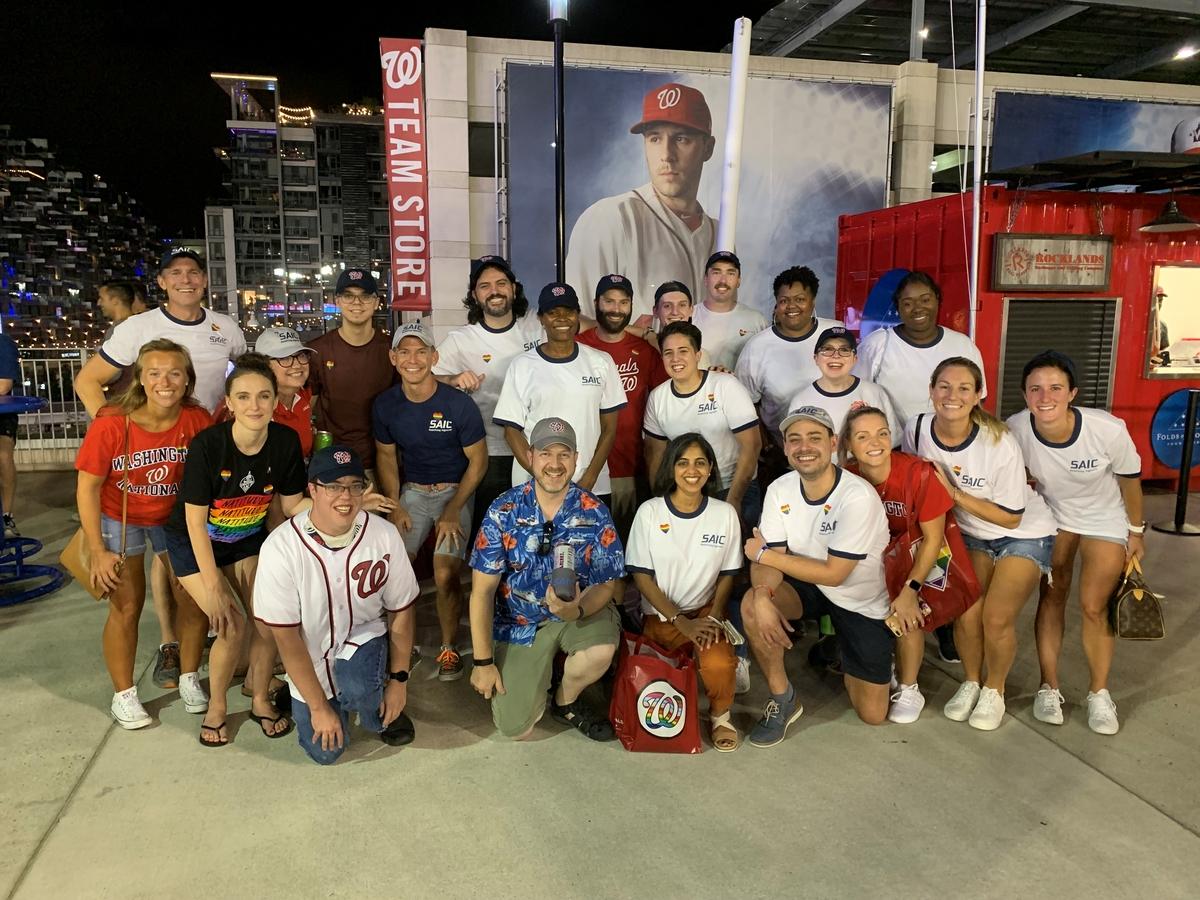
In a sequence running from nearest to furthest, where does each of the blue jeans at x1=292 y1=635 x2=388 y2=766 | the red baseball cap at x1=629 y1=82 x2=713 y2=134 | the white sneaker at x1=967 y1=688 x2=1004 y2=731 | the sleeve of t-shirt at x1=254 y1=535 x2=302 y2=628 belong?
the sleeve of t-shirt at x1=254 y1=535 x2=302 y2=628
the blue jeans at x1=292 y1=635 x2=388 y2=766
the white sneaker at x1=967 y1=688 x2=1004 y2=731
the red baseball cap at x1=629 y1=82 x2=713 y2=134

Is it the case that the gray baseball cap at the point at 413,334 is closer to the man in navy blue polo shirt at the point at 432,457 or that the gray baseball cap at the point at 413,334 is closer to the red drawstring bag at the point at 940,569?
the man in navy blue polo shirt at the point at 432,457

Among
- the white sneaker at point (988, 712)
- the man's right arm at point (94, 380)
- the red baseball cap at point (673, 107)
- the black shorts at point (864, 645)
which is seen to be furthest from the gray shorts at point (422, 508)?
the red baseball cap at point (673, 107)

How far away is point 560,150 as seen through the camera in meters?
5.37

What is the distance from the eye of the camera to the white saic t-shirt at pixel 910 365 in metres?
4.54

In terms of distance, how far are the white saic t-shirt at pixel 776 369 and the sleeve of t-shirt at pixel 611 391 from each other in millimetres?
905

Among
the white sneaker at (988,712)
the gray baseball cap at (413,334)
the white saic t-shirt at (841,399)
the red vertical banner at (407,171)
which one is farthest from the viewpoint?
the red vertical banner at (407,171)

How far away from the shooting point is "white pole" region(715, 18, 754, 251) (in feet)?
16.6

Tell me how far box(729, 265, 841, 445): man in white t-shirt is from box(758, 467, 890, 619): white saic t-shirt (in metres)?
1.11

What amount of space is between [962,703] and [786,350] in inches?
82.6

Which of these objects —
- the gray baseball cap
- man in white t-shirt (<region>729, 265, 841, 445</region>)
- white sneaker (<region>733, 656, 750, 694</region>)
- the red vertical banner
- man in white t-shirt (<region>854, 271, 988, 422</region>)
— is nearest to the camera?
white sneaker (<region>733, 656, 750, 694</region>)

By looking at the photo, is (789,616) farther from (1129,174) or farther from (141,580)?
(1129,174)

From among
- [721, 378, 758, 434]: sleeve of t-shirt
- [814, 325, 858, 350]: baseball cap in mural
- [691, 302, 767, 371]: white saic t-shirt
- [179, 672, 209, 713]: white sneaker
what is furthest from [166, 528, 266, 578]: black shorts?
[691, 302, 767, 371]: white saic t-shirt

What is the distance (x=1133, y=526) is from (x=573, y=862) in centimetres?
293

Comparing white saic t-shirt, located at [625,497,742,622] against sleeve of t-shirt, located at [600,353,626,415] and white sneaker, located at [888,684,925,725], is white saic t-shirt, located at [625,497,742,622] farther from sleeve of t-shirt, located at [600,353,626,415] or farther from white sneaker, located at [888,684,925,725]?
white sneaker, located at [888,684,925,725]
